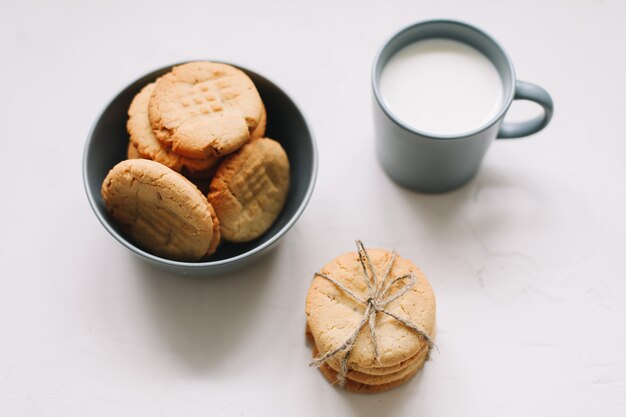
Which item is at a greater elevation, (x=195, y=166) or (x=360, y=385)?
(x=195, y=166)

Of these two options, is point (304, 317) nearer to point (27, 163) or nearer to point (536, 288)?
point (536, 288)

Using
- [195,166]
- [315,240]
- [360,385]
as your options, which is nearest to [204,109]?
[195,166]

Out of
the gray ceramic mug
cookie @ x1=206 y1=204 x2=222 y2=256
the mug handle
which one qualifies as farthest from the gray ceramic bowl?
the mug handle

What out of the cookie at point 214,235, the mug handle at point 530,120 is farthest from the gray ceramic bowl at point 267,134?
the mug handle at point 530,120

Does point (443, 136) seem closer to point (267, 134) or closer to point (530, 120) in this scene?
point (530, 120)

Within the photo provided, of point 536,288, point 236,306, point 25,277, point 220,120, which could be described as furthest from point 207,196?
point 536,288

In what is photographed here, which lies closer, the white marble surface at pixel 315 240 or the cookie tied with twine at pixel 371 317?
the cookie tied with twine at pixel 371 317

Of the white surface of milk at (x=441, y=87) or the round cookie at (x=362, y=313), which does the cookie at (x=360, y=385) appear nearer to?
the round cookie at (x=362, y=313)
